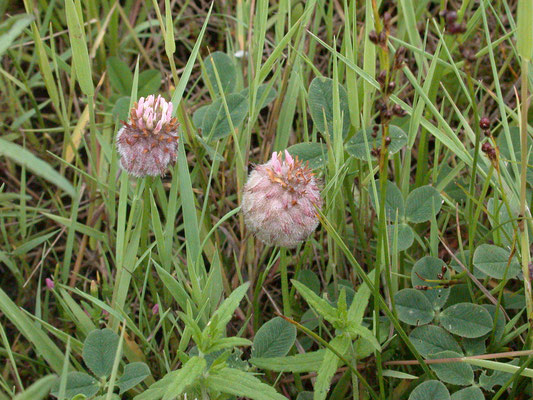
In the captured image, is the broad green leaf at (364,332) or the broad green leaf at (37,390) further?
the broad green leaf at (364,332)

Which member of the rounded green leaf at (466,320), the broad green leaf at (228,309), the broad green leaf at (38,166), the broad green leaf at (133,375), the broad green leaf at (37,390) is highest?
the broad green leaf at (38,166)

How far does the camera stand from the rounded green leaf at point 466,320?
1.93m

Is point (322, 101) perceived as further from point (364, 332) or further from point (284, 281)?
point (364, 332)

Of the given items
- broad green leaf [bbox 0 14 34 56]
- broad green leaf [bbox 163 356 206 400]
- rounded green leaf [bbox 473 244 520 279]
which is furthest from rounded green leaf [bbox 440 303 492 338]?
broad green leaf [bbox 0 14 34 56]

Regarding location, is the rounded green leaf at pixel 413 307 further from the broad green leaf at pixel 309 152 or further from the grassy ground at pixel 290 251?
the broad green leaf at pixel 309 152

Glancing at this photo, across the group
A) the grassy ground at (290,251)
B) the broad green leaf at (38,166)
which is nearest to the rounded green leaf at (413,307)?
the grassy ground at (290,251)

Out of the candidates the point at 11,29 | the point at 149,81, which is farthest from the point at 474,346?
the point at 149,81

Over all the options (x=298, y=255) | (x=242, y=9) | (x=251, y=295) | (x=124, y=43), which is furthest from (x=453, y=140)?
(x=124, y=43)

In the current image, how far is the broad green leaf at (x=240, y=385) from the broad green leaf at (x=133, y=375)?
1.04 feet

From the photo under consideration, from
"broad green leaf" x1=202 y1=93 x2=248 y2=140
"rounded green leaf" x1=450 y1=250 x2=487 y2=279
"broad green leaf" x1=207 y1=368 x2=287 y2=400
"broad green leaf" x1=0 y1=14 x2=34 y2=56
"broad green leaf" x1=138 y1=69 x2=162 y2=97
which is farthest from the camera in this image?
"broad green leaf" x1=138 y1=69 x2=162 y2=97

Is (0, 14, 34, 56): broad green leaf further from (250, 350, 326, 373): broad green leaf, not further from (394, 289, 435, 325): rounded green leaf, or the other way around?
(394, 289, 435, 325): rounded green leaf

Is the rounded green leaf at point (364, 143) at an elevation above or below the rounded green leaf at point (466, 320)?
above

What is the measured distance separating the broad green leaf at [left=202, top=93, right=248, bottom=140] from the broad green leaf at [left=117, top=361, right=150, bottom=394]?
88cm

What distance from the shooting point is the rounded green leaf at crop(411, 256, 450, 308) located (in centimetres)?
204
